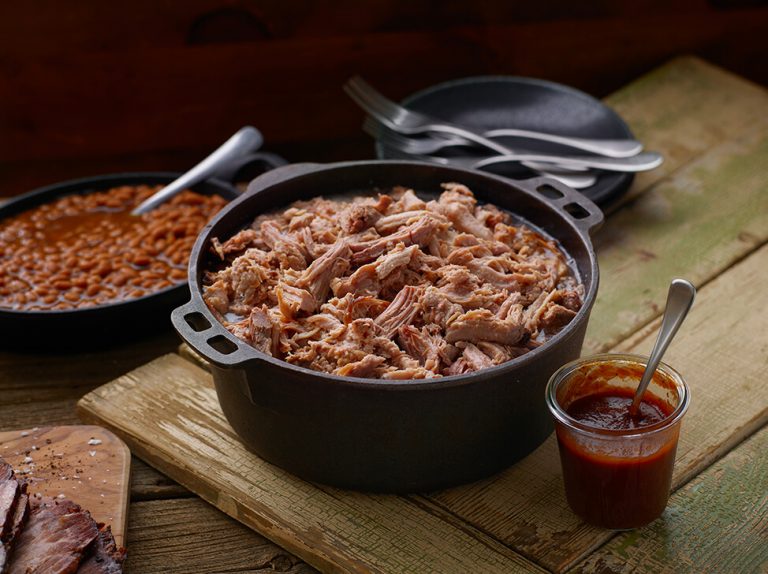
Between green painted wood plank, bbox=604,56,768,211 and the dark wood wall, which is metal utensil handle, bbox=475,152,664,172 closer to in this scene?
green painted wood plank, bbox=604,56,768,211

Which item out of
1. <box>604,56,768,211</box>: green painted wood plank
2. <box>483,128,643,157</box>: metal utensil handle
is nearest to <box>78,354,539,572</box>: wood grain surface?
<box>483,128,643,157</box>: metal utensil handle

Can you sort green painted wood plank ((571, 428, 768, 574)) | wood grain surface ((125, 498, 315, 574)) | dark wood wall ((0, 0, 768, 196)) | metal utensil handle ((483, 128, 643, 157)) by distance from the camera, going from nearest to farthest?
green painted wood plank ((571, 428, 768, 574)) → wood grain surface ((125, 498, 315, 574)) → metal utensil handle ((483, 128, 643, 157)) → dark wood wall ((0, 0, 768, 196))

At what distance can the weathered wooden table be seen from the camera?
2.19m

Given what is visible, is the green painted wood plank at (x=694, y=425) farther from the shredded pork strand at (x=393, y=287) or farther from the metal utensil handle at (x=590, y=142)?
the metal utensil handle at (x=590, y=142)

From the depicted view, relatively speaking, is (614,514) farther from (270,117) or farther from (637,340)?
(270,117)

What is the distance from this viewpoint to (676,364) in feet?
8.95

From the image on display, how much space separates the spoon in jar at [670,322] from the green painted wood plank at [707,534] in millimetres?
287

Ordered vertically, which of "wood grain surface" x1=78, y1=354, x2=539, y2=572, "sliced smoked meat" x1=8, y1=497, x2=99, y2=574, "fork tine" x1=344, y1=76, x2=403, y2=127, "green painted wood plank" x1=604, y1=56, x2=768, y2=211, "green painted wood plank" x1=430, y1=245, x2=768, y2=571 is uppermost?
"fork tine" x1=344, y1=76, x2=403, y2=127

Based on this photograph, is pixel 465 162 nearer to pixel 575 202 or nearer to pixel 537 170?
pixel 537 170

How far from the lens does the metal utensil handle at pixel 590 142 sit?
136 inches

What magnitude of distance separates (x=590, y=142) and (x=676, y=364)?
1105 mm

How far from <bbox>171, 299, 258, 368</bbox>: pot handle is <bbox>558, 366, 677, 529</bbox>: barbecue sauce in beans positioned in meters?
0.71

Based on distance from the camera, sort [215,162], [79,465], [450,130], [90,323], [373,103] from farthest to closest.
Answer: [373,103] < [450,130] < [215,162] < [90,323] < [79,465]

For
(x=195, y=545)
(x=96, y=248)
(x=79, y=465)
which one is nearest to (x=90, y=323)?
(x=96, y=248)
